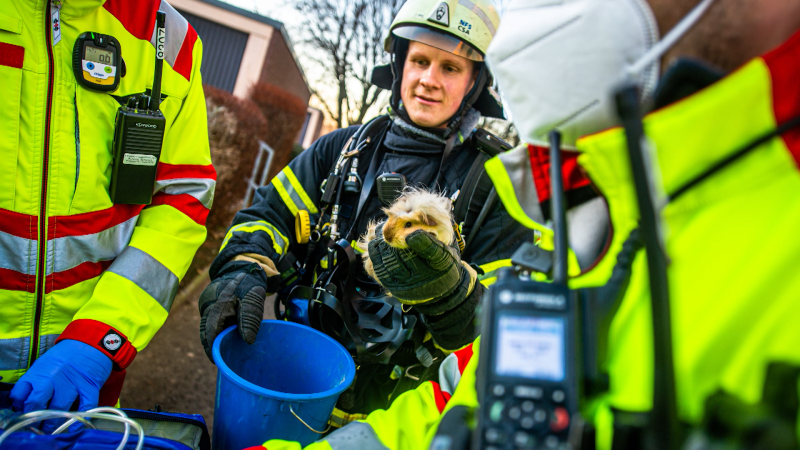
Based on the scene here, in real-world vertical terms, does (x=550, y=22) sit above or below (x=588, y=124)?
above

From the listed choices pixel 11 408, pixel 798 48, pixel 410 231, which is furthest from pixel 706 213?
pixel 11 408

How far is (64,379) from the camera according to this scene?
150 centimetres

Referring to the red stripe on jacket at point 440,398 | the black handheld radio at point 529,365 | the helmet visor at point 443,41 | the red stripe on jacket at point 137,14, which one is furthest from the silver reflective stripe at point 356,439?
the helmet visor at point 443,41

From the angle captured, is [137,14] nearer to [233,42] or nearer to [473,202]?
[473,202]

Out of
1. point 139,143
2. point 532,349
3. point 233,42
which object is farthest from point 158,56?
point 233,42

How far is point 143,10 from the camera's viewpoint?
72.0 inches

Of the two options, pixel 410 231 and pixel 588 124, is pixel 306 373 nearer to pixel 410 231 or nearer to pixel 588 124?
pixel 410 231

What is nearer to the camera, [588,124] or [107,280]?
[588,124]

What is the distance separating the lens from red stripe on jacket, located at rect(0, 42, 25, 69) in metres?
1.52

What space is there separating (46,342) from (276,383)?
891 mm

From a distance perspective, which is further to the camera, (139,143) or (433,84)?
(433,84)

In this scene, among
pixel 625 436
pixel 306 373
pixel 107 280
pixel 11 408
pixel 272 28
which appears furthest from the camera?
pixel 272 28

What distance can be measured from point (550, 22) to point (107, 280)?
1.78 m

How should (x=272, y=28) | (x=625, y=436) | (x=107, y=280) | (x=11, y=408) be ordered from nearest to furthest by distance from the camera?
(x=625, y=436) < (x=11, y=408) < (x=107, y=280) < (x=272, y=28)
